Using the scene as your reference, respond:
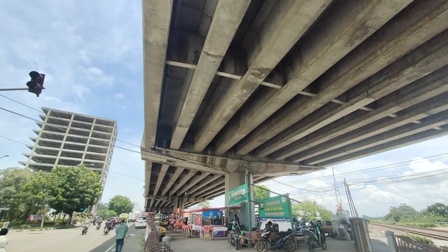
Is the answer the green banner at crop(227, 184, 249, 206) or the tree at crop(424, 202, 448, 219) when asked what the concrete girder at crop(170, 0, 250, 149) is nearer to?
the green banner at crop(227, 184, 249, 206)

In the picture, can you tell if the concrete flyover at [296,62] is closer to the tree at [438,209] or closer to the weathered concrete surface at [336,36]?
the weathered concrete surface at [336,36]

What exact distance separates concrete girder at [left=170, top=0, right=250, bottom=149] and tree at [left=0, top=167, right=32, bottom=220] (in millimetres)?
37798

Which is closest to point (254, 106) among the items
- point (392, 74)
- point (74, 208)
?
point (392, 74)

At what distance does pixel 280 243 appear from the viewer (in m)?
9.03

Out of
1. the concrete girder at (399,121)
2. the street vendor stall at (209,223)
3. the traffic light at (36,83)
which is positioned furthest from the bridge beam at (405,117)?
the traffic light at (36,83)

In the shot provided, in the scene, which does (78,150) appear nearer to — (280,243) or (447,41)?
(280,243)

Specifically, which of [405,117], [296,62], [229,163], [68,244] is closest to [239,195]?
[229,163]

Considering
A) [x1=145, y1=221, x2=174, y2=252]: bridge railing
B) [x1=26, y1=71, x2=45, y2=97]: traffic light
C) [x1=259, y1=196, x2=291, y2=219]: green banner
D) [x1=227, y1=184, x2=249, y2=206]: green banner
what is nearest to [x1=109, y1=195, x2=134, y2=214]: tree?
[x1=227, y1=184, x2=249, y2=206]: green banner

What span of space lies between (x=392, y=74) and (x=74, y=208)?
41.6m

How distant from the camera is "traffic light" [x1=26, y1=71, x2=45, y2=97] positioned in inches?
285

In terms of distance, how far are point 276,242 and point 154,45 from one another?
8.81 meters

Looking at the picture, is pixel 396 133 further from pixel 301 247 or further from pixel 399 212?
pixel 399 212

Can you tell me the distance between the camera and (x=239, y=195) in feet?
41.5

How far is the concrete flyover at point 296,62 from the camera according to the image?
499 centimetres
